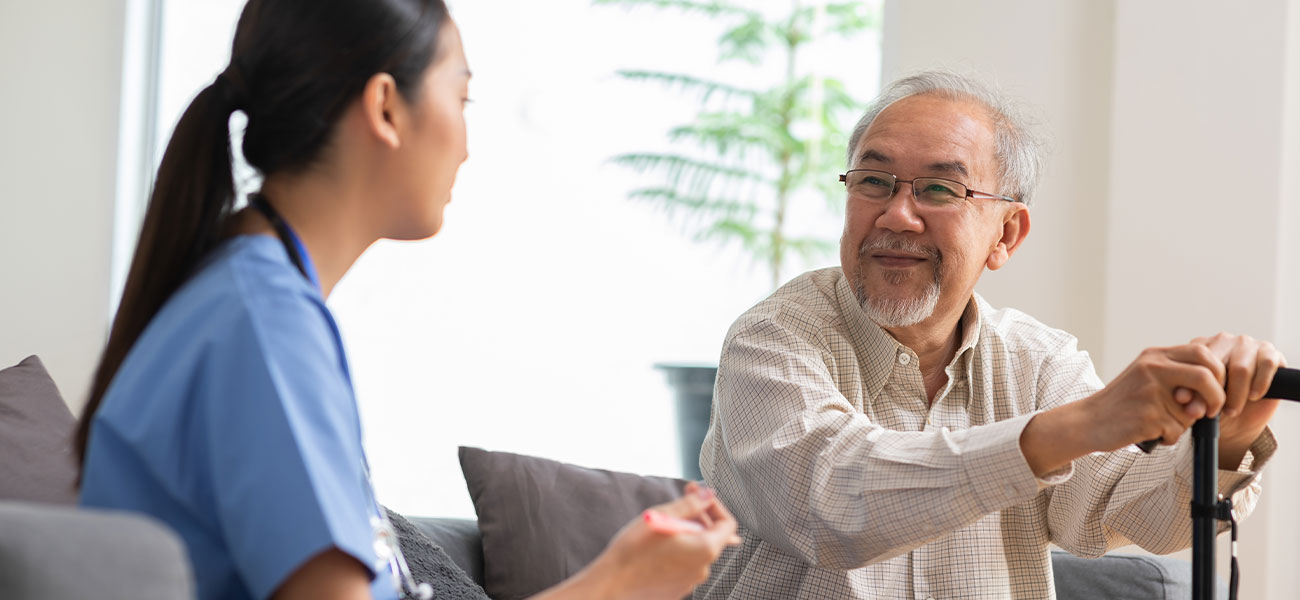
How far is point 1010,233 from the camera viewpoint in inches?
78.4

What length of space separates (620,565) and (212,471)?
0.36 meters

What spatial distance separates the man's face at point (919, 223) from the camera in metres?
1.80

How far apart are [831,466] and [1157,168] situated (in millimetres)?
1499

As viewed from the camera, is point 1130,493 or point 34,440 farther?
point 34,440

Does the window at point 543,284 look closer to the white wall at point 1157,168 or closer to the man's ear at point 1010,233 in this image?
the white wall at point 1157,168

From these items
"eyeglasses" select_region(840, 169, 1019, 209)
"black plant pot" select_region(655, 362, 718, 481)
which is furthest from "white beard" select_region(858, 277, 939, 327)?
"black plant pot" select_region(655, 362, 718, 481)

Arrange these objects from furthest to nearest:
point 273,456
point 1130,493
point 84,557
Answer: point 1130,493 < point 273,456 < point 84,557

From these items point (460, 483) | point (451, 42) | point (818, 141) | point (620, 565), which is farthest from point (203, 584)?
point (818, 141)

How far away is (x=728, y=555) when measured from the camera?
1.87m

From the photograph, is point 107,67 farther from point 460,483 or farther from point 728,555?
point 728,555

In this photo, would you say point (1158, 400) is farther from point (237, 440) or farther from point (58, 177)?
point (58, 177)

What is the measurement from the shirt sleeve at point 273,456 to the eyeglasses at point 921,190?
→ 1.15 m

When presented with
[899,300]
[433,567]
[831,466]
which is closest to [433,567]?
[433,567]

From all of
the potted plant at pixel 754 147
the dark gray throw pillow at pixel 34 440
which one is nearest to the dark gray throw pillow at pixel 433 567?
the dark gray throw pillow at pixel 34 440
